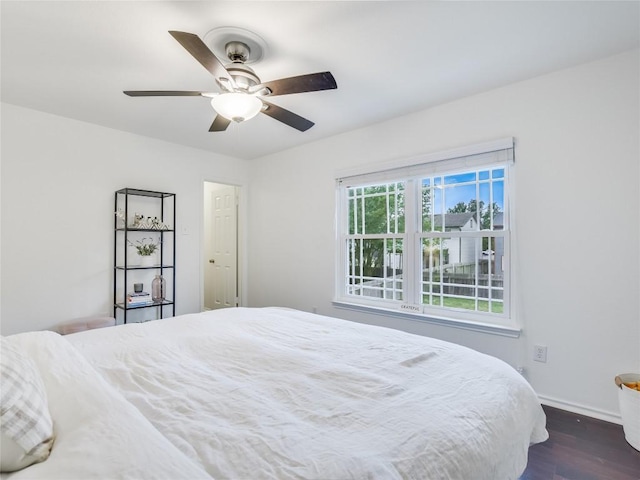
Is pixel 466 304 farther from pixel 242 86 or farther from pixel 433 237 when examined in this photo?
pixel 242 86

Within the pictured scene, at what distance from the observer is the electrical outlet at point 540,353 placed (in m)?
2.49

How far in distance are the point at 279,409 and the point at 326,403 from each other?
17 cm

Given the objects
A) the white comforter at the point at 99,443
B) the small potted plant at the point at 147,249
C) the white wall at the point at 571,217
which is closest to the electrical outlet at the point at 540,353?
the white wall at the point at 571,217

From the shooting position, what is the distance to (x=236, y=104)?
1.90 metres

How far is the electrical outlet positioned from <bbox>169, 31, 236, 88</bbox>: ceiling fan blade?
9.44 ft

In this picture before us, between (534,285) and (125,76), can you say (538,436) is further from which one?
(125,76)

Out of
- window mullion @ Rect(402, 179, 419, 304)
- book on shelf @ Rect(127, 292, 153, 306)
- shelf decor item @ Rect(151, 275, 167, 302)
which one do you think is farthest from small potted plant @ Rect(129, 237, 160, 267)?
window mullion @ Rect(402, 179, 419, 304)

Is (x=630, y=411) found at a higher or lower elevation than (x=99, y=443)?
lower

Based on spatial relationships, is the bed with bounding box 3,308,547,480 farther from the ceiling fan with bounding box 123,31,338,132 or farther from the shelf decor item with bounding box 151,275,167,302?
the shelf decor item with bounding box 151,275,167,302

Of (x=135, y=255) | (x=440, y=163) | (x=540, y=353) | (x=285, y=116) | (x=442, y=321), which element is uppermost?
(x=285, y=116)

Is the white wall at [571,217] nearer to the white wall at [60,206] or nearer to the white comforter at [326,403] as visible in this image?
the white comforter at [326,403]

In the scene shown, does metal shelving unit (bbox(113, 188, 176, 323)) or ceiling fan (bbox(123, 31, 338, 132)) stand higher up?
ceiling fan (bbox(123, 31, 338, 132))

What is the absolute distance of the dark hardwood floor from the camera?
5.69ft

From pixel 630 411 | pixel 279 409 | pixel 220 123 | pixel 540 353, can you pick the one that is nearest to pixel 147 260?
pixel 220 123
